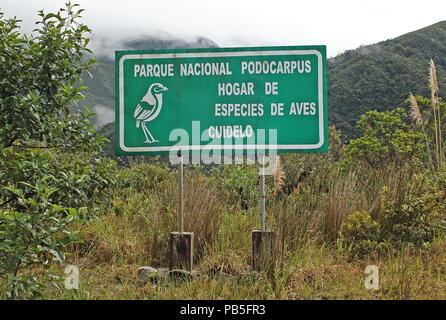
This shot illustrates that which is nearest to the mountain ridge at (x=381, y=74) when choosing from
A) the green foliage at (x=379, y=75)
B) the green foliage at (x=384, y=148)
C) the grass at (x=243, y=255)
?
the green foliage at (x=379, y=75)

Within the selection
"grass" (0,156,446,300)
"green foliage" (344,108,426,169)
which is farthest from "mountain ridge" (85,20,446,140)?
"grass" (0,156,446,300)

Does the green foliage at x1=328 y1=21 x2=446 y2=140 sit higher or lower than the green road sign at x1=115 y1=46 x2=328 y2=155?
higher

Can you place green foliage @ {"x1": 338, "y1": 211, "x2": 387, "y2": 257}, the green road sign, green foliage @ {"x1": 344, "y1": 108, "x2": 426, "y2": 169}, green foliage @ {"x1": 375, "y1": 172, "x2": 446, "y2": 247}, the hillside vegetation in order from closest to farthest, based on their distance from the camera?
the hillside vegetation, the green road sign, green foliage @ {"x1": 338, "y1": 211, "x2": 387, "y2": 257}, green foliage @ {"x1": 375, "y1": 172, "x2": 446, "y2": 247}, green foliage @ {"x1": 344, "y1": 108, "x2": 426, "y2": 169}

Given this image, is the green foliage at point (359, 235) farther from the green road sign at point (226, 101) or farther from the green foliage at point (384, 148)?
the green foliage at point (384, 148)

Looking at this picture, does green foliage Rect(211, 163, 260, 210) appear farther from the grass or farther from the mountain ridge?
the mountain ridge

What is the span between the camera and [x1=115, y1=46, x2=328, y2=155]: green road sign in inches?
202

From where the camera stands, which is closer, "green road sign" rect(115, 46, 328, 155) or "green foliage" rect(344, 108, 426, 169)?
"green road sign" rect(115, 46, 328, 155)

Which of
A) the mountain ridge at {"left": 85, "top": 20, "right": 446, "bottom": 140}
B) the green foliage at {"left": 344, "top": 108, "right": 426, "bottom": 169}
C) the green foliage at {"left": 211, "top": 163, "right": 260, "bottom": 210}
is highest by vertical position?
the mountain ridge at {"left": 85, "top": 20, "right": 446, "bottom": 140}

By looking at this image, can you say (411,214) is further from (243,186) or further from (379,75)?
(379,75)

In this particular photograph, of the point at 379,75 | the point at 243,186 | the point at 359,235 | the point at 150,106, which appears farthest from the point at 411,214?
the point at 379,75

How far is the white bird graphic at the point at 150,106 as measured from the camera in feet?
17.1

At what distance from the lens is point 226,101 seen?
204 inches

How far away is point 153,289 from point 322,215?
2.50 meters

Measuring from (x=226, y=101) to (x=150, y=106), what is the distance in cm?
80
